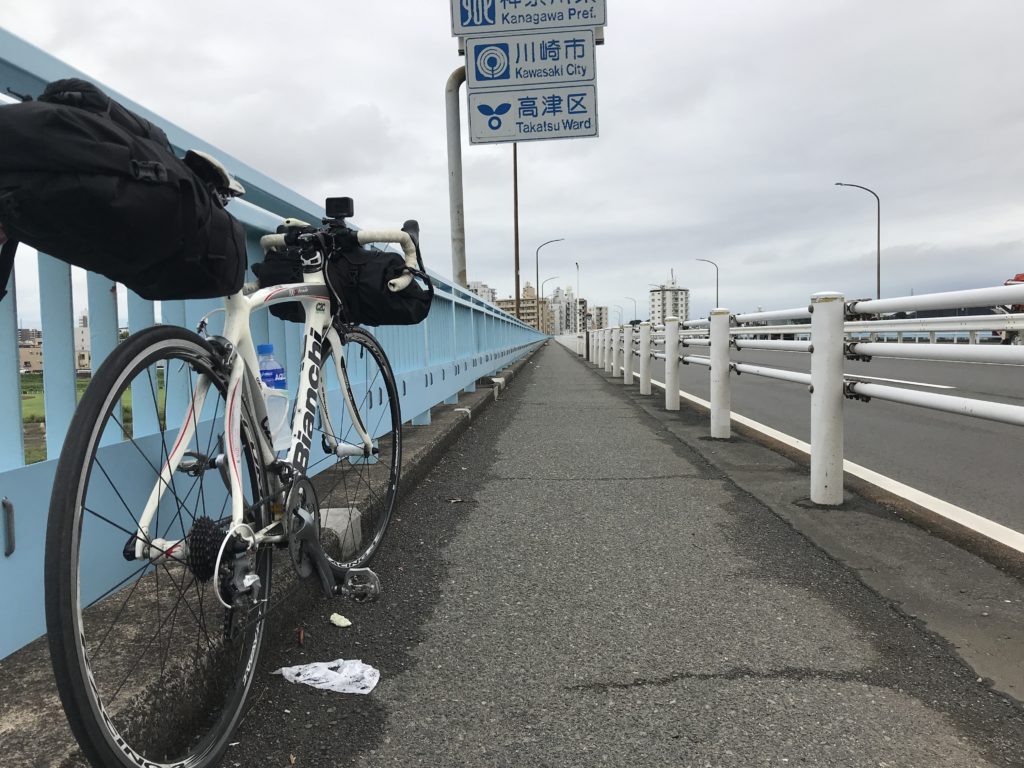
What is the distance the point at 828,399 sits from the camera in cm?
385

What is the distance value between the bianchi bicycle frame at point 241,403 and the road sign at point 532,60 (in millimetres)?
7644

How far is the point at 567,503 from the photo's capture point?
415 centimetres

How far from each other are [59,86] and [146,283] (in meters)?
0.39

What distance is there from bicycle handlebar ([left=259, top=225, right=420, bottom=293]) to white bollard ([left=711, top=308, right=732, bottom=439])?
13.2 ft

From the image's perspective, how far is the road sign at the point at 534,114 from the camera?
9.47 metres

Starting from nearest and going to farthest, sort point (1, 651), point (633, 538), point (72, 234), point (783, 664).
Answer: point (72, 234) < point (1, 651) < point (783, 664) < point (633, 538)

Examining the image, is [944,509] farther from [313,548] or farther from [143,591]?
[143,591]

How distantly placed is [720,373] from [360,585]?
4522mm

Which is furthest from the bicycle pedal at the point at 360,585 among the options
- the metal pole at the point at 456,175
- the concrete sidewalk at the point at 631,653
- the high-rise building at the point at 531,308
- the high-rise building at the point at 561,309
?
the high-rise building at the point at 561,309

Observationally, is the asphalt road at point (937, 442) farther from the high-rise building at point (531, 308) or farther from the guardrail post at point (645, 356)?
the high-rise building at point (531, 308)

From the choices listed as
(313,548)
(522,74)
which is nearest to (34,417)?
(313,548)

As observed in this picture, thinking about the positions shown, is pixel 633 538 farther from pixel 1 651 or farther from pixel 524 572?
pixel 1 651

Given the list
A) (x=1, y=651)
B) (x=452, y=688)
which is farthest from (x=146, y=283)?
(x=452, y=688)

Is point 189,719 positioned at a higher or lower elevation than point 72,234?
lower
